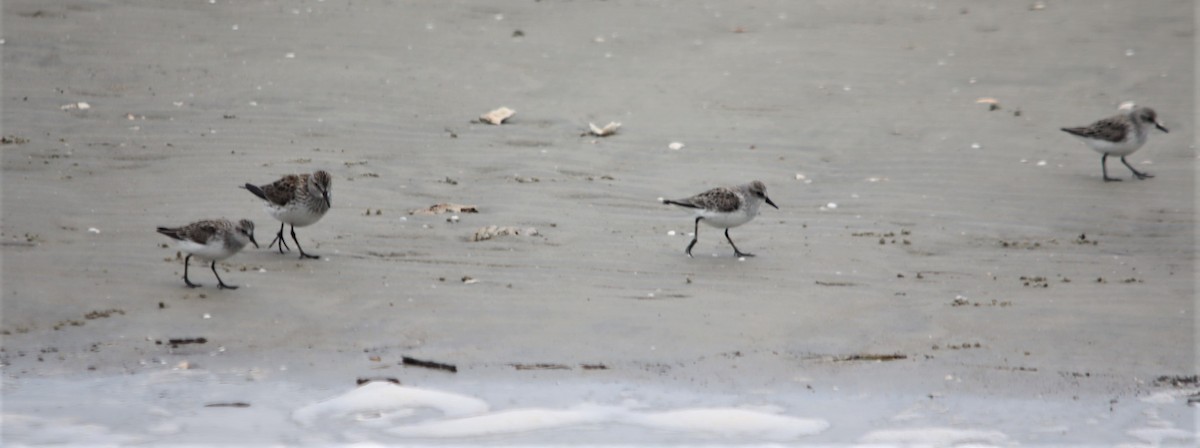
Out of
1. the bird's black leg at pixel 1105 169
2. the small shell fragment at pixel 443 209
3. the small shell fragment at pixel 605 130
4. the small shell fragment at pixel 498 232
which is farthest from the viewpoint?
the small shell fragment at pixel 605 130

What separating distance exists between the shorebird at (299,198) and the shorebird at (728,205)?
2.51 metres

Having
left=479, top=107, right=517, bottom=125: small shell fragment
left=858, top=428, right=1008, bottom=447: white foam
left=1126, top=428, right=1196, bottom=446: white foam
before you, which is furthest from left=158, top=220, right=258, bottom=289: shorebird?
left=1126, top=428, right=1196, bottom=446: white foam

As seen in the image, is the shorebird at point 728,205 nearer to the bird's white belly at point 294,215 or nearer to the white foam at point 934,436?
the bird's white belly at point 294,215

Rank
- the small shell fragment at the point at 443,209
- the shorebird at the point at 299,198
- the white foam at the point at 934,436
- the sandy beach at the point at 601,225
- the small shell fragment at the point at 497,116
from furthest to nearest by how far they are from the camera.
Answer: the small shell fragment at the point at 497,116, the small shell fragment at the point at 443,209, the shorebird at the point at 299,198, the sandy beach at the point at 601,225, the white foam at the point at 934,436

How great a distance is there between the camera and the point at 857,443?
21.1 feet

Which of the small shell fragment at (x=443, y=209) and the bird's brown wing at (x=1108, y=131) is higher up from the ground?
the bird's brown wing at (x=1108, y=131)

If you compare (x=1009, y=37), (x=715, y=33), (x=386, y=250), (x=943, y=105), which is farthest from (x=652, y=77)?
(x=386, y=250)

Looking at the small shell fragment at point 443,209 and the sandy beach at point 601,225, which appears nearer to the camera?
the sandy beach at point 601,225

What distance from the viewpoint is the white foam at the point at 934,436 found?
6449 mm

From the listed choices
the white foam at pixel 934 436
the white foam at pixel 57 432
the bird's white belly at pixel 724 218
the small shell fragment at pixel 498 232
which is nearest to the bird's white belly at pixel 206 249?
the white foam at pixel 57 432

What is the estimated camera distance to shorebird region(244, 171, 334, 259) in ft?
31.6

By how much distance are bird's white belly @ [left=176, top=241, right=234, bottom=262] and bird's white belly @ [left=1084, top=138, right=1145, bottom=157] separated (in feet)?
26.2

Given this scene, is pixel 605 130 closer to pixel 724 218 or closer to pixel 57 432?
pixel 724 218

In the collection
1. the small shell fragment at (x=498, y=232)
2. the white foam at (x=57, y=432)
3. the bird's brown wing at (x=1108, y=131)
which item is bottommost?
the white foam at (x=57, y=432)
